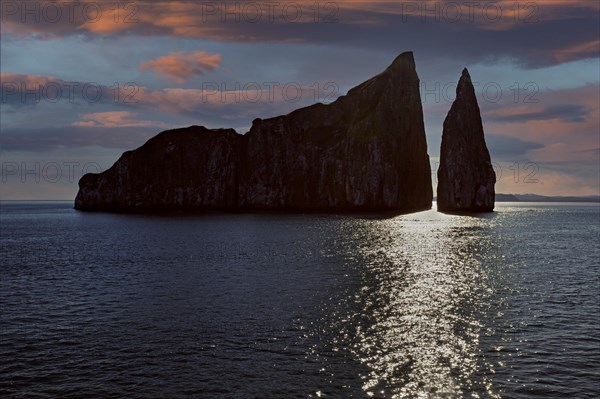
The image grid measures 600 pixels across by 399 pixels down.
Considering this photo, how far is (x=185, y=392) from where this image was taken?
21.7m

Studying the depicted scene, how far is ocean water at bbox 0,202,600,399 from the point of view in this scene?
888 inches

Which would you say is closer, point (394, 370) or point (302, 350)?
point (394, 370)

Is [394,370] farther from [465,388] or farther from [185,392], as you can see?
[185,392]

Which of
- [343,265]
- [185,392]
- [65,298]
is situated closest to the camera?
[185,392]

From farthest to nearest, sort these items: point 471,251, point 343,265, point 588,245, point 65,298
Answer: point 588,245 → point 471,251 → point 343,265 → point 65,298

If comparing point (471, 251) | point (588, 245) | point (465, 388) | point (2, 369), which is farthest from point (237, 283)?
point (588, 245)

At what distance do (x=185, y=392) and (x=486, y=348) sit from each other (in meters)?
16.5

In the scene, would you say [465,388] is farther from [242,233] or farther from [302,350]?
[242,233]

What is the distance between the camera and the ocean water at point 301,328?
888 inches

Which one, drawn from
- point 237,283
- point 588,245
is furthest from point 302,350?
point 588,245

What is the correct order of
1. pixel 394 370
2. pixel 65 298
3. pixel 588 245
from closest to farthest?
pixel 394 370 < pixel 65 298 < pixel 588 245

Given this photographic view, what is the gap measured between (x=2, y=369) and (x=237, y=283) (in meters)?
25.5

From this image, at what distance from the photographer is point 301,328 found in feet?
103

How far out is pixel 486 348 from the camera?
27.5m
